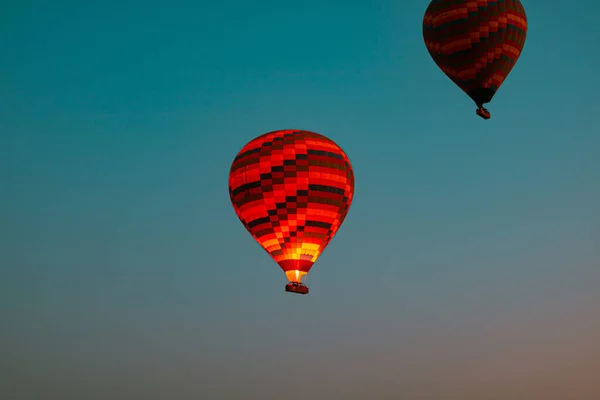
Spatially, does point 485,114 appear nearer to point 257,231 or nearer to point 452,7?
point 452,7

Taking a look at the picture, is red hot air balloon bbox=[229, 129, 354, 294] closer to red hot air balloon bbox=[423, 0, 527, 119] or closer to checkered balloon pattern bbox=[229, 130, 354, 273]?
checkered balloon pattern bbox=[229, 130, 354, 273]

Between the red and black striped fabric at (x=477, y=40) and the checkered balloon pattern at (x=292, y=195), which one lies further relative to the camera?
the red and black striped fabric at (x=477, y=40)

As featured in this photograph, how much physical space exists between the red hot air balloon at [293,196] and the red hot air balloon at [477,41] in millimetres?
5880

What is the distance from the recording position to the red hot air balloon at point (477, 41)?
159 ft

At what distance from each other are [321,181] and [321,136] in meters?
2.35

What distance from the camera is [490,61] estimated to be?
48875 mm

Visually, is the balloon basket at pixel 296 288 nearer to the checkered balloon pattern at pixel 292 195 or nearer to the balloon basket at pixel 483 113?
the checkered balloon pattern at pixel 292 195

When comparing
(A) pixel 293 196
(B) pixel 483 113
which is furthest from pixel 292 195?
(B) pixel 483 113

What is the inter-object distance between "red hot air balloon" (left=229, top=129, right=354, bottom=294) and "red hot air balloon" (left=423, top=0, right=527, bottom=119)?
5880 millimetres

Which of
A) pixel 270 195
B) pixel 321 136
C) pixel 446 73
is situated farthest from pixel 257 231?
pixel 446 73

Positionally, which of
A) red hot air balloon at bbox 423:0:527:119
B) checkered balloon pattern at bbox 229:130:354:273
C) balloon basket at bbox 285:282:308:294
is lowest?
balloon basket at bbox 285:282:308:294

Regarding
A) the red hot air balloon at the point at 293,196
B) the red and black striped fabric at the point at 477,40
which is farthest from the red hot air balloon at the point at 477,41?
the red hot air balloon at the point at 293,196

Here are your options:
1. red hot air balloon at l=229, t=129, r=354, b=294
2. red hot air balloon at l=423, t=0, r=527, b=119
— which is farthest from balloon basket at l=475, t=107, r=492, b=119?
red hot air balloon at l=229, t=129, r=354, b=294

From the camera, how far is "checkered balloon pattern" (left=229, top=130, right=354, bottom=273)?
47.7m
